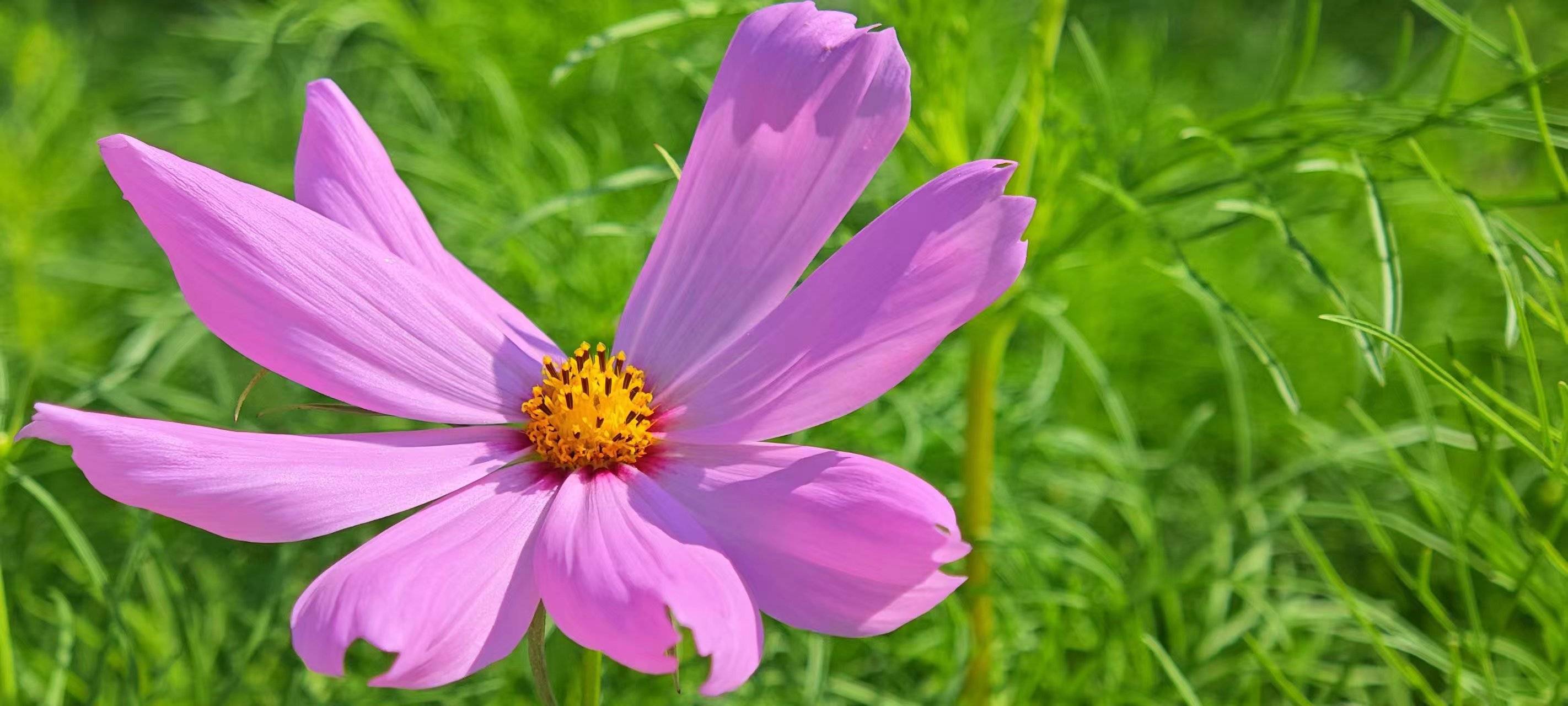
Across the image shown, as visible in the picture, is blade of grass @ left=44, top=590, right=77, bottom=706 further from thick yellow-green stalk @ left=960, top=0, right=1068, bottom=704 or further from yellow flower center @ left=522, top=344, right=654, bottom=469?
thick yellow-green stalk @ left=960, top=0, right=1068, bottom=704

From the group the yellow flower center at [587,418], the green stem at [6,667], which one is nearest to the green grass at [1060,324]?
the green stem at [6,667]

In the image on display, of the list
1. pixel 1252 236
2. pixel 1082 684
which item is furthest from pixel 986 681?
pixel 1252 236

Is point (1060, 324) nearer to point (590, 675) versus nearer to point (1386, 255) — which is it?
point (1386, 255)

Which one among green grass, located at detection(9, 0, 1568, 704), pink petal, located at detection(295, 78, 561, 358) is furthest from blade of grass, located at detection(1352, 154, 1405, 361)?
pink petal, located at detection(295, 78, 561, 358)

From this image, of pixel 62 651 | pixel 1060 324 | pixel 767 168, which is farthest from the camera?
pixel 1060 324

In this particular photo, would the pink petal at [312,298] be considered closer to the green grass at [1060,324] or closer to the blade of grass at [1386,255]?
the green grass at [1060,324]

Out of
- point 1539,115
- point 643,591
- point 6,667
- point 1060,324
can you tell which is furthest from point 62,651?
point 1539,115

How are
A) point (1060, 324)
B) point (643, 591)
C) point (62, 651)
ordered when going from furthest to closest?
1. point (1060, 324)
2. point (62, 651)
3. point (643, 591)
